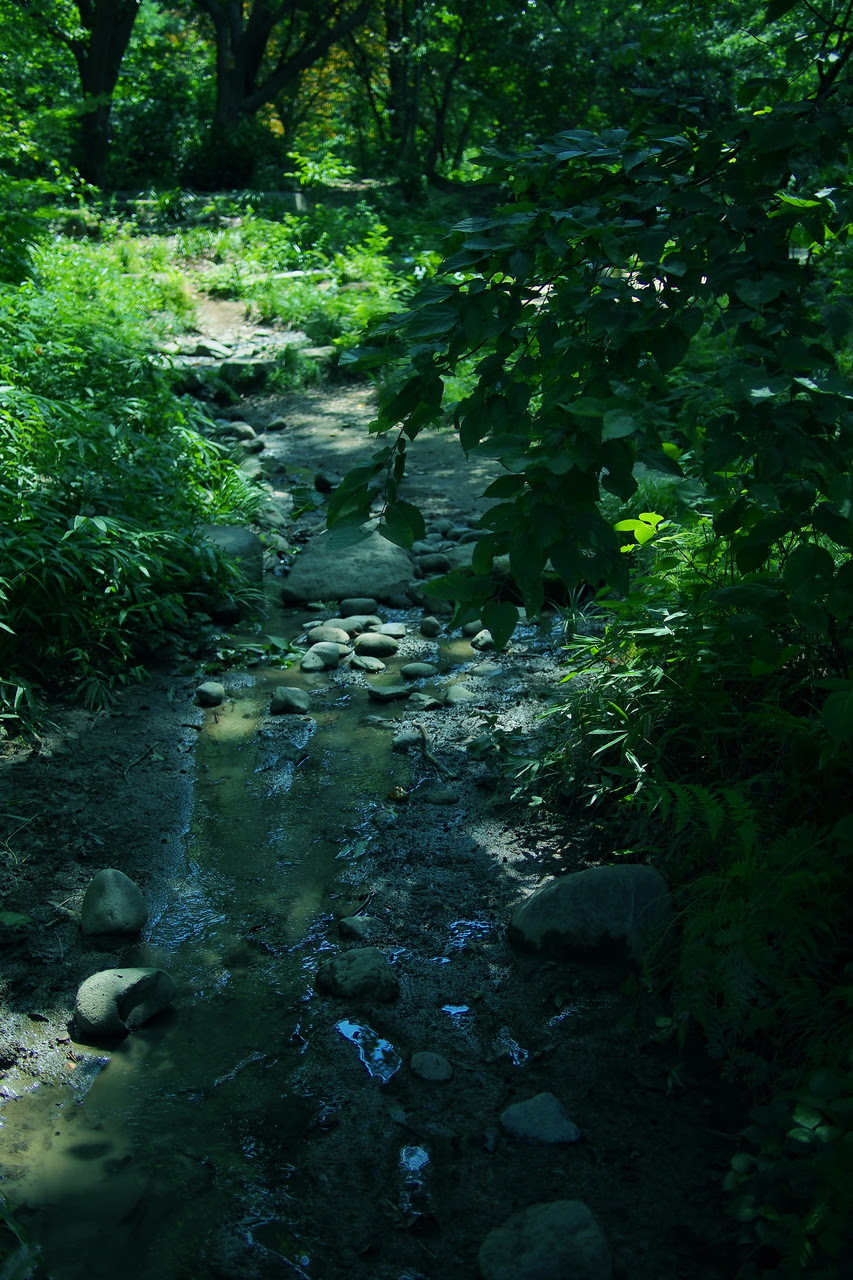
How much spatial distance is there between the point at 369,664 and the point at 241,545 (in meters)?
1.25

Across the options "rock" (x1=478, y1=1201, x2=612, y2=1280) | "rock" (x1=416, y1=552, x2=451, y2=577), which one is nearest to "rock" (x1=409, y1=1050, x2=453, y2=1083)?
"rock" (x1=478, y1=1201, x2=612, y2=1280)

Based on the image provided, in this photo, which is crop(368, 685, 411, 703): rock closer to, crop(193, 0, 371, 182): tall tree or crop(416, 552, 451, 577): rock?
crop(416, 552, 451, 577): rock

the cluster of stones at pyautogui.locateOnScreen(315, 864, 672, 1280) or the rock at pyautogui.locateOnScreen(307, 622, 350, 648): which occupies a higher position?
the rock at pyautogui.locateOnScreen(307, 622, 350, 648)

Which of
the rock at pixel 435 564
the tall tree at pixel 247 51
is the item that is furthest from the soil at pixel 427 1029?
the tall tree at pixel 247 51

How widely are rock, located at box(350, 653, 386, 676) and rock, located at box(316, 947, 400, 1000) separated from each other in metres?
2.06

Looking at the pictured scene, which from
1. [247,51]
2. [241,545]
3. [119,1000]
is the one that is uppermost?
[247,51]

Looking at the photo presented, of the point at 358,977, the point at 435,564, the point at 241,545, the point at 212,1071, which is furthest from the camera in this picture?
the point at 435,564

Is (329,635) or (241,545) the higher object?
(241,545)

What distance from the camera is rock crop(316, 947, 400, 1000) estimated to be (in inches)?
110

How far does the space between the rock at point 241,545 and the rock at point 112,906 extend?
257 centimetres

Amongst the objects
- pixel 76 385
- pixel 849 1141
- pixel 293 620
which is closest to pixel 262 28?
pixel 76 385

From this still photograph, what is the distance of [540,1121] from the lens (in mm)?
2402

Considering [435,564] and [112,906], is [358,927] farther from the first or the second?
[435,564]

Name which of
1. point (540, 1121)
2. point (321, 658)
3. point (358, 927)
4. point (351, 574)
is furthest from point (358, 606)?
point (540, 1121)
